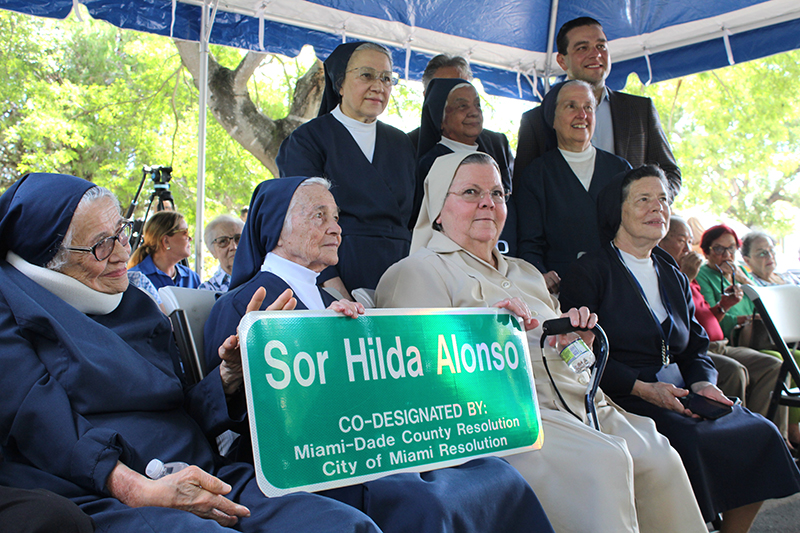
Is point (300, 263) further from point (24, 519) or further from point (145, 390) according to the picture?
point (24, 519)

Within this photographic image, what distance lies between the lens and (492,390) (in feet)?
8.13

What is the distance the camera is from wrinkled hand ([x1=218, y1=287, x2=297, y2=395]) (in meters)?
2.11

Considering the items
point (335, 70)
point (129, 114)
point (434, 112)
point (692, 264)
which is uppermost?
point (129, 114)

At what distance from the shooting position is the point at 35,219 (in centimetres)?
200

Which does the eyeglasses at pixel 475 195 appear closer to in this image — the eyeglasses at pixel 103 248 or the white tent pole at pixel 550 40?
the eyeglasses at pixel 103 248

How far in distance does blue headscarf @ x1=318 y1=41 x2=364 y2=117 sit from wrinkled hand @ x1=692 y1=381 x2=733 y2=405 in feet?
8.97

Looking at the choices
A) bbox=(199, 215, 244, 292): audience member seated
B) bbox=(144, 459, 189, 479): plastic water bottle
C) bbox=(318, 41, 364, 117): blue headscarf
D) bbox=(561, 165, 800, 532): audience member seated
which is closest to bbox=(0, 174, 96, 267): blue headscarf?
bbox=(144, 459, 189, 479): plastic water bottle

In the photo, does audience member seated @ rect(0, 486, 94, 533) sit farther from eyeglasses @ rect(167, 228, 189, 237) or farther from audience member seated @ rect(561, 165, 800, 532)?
eyeglasses @ rect(167, 228, 189, 237)

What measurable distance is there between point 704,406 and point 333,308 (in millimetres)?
2089

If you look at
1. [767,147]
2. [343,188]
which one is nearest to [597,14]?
[343,188]

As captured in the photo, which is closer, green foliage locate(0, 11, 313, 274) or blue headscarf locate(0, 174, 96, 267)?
blue headscarf locate(0, 174, 96, 267)

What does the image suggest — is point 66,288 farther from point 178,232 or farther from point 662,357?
point 178,232

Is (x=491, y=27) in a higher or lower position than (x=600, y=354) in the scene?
higher

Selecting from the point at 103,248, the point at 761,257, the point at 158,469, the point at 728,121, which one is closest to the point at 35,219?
the point at 103,248
